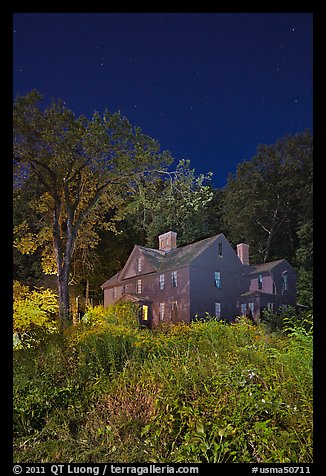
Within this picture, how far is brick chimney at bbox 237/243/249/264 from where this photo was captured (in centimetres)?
388

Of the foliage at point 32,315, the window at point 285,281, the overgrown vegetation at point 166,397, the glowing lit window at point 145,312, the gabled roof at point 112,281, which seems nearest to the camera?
the overgrown vegetation at point 166,397

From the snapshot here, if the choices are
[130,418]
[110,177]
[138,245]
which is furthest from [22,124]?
[130,418]

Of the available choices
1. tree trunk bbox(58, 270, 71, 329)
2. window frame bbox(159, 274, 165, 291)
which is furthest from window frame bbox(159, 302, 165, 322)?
tree trunk bbox(58, 270, 71, 329)

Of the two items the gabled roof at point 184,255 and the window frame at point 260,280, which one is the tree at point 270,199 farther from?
the gabled roof at point 184,255

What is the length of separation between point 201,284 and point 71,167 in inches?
59.7

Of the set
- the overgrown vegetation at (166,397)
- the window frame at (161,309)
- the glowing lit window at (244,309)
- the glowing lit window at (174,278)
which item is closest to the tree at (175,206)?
the glowing lit window at (174,278)

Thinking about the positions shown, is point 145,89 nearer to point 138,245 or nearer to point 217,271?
point 138,245

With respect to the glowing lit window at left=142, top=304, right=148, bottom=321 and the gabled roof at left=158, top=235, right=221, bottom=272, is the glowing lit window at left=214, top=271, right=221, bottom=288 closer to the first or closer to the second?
the gabled roof at left=158, top=235, right=221, bottom=272

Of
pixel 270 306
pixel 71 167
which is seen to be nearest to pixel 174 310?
pixel 270 306

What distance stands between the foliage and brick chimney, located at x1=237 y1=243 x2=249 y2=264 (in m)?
1.63

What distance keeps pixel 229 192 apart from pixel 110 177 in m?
1.09

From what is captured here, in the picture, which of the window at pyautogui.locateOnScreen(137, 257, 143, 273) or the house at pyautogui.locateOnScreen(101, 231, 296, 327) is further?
the window at pyautogui.locateOnScreen(137, 257, 143, 273)

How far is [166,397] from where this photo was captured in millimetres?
2664

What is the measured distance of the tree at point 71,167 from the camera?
3.81 meters
